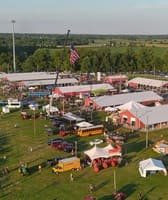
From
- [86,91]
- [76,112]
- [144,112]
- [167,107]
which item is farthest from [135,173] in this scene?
[86,91]

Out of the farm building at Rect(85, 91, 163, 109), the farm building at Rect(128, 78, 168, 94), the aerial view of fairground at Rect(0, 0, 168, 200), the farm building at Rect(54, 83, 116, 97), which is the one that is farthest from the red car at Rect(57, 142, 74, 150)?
→ the farm building at Rect(128, 78, 168, 94)

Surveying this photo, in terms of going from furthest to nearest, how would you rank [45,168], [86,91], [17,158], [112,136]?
[86,91] → [112,136] → [17,158] → [45,168]

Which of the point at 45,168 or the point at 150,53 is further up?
the point at 150,53

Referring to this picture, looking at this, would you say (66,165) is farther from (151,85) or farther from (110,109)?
(151,85)

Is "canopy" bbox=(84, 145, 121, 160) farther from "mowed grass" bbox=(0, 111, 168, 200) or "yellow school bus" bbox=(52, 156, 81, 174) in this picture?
"yellow school bus" bbox=(52, 156, 81, 174)

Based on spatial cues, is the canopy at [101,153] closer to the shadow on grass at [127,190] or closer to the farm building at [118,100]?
the shadow on grass at [127,190]

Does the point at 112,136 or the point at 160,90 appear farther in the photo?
the point at 160,90

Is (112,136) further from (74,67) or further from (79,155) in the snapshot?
(74,67)
